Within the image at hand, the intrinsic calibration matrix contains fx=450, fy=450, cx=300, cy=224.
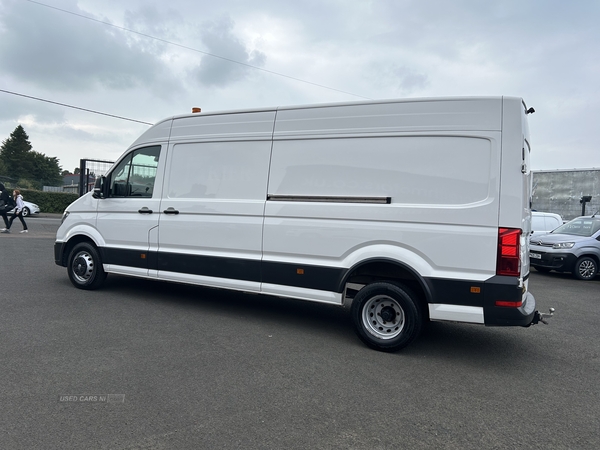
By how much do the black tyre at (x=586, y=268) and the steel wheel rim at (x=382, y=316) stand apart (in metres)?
8.45

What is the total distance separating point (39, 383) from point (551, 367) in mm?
4829

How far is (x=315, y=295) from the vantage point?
5328mm

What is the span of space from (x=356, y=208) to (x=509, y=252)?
1.62m

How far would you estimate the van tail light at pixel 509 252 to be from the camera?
437cm

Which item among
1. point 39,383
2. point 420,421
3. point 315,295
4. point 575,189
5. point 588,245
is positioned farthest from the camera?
point 575,189

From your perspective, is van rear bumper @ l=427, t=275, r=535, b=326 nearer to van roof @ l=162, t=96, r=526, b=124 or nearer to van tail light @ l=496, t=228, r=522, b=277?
van tail light @ l=496, t=228, r=522, b=277

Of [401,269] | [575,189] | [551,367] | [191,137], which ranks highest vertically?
[575,189]

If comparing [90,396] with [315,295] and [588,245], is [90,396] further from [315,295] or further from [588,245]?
[588,245]

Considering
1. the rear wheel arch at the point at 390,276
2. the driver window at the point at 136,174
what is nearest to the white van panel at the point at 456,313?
the rear wheel arch at the point at 390,276

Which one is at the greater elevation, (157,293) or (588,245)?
(588,245)

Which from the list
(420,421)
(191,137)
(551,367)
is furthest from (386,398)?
(191,137)

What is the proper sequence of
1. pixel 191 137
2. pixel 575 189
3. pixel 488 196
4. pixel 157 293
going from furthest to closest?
1. pixel 575 189
2. pixel 157 293
3. pixel 191 137
4. pixel 488 196

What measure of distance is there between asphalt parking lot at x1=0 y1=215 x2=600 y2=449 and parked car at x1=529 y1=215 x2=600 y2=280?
538 centimetres

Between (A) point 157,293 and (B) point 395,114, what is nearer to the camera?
(B) point 395,114
